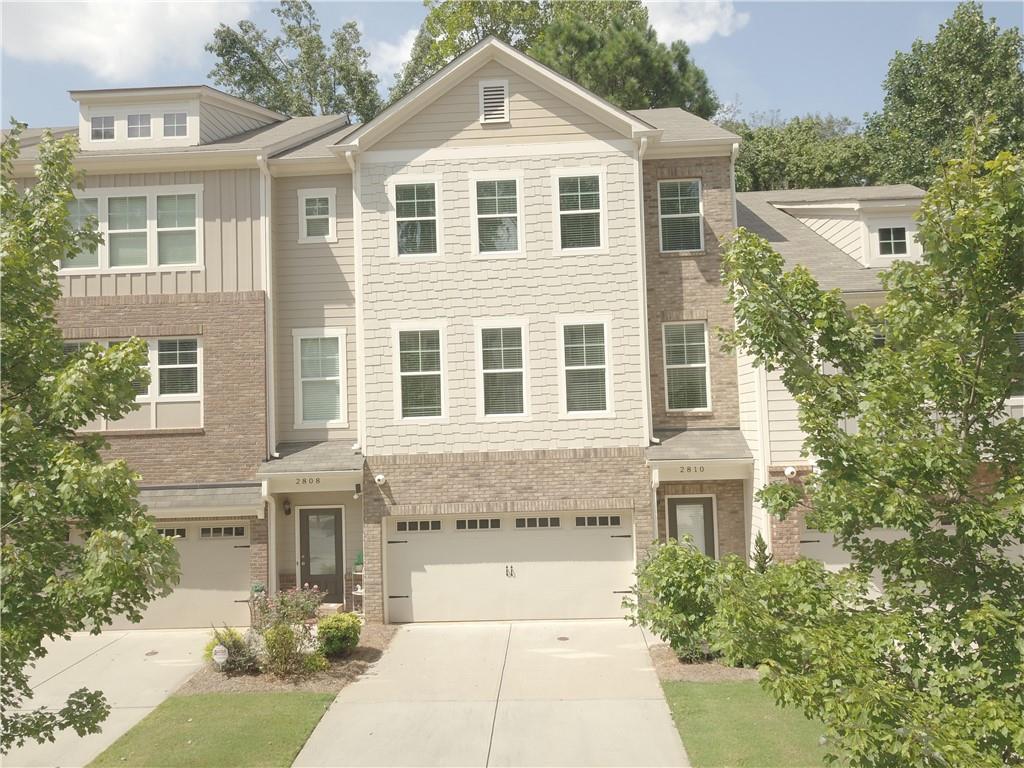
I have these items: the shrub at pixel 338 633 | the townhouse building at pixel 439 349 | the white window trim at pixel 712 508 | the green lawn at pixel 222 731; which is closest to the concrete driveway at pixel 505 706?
the green lawn at pixel 222 731

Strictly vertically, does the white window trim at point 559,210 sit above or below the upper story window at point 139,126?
below

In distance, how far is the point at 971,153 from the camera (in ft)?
19.4

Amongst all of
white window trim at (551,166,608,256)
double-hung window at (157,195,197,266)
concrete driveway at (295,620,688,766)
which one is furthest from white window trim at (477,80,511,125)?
concrete driveway at (295,620,688,766)

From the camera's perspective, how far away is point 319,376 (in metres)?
16.2

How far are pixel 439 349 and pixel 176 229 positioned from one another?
588 centimetres

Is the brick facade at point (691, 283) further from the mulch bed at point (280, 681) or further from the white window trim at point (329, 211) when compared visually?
the mulch bed at point (280, 681)

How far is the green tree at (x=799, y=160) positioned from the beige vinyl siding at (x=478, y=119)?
65.8 feet

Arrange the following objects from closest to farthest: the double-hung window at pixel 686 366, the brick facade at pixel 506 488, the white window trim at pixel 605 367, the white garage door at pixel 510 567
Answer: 1. the brick facade at pixel 506 488
2. the white garage door at pixel 510 567
3. the white window trim at pixel 605 367
4. the double-hung window at pixel 686 366

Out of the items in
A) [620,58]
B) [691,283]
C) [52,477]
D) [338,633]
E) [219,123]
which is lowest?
[338,633]

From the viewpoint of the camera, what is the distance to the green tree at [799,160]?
34.3 m

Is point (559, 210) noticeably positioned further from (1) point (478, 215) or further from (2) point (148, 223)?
(2) point (148, 223)

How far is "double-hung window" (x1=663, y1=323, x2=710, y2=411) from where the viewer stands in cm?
1606

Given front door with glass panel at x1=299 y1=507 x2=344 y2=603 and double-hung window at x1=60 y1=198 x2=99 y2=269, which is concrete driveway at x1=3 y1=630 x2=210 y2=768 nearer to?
front door with glass panel at x1=299 y1=507 x2=344 y2=603

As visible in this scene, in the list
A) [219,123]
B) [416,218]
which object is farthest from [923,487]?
[219,123]
